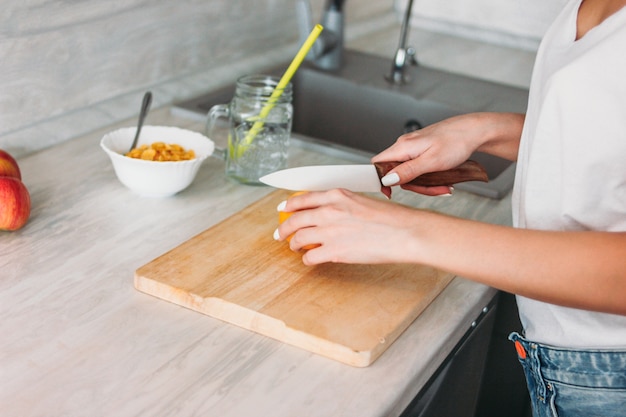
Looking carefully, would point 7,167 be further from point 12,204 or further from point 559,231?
point 559,231

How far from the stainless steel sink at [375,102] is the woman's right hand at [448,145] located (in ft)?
1.94

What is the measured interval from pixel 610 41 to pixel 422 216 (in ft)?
0.99

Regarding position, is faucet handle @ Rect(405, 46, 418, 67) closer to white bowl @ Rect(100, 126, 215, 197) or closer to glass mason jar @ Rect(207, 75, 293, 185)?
glass mason jar @ Rect(207, 75, 293, 185)

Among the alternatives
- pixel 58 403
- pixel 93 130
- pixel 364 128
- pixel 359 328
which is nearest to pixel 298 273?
pixel 359 328

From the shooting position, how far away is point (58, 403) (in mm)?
809

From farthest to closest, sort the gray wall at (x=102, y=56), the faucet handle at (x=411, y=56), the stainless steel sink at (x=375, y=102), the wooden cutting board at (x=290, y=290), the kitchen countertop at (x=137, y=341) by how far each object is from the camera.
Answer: the faucet handle at (x=411, y=56) → the stainless steel sink at (x=375, y=102) → the gray wall at (x=102, y=56) → the wooden cutting board at (x=290, y=290) → the kitchen countertop at (x=137, y=341)

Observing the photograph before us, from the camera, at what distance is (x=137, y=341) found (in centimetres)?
92

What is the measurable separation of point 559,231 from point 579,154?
118 mm

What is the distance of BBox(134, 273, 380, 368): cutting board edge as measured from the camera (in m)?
0.91

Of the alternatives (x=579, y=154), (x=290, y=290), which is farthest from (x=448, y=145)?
(x=290, y=290)

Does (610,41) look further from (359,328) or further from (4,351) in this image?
(4,351)

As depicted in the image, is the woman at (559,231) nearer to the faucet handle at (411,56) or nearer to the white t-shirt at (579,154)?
the white t-shirt at (579,154)

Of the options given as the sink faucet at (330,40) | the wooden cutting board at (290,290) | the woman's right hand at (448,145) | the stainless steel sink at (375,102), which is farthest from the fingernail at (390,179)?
the sink faucet at (330,40)

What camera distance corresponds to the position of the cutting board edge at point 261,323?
906mm
